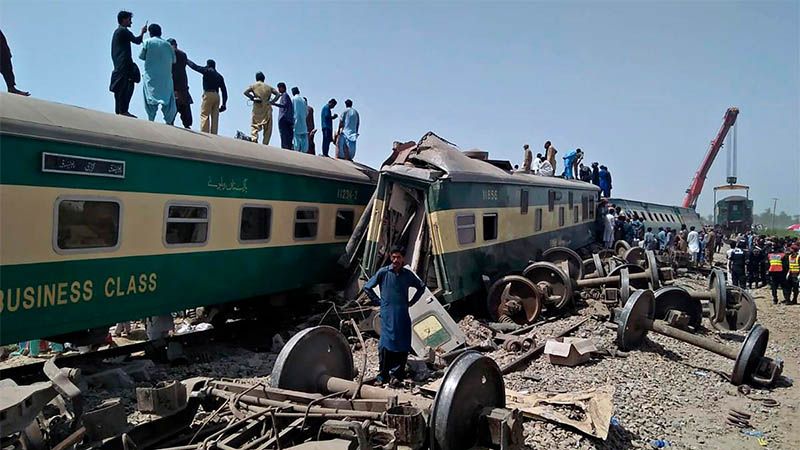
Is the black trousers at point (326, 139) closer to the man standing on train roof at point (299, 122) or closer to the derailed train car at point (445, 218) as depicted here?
the man standing on train roof at point (299, 122)

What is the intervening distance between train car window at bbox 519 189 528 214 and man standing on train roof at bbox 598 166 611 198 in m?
12.5

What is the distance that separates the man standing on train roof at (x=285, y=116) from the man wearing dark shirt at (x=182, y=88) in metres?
2.45

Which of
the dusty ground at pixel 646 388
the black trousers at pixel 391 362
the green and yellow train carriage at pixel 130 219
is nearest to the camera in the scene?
the dusty ground at pixel 646 388

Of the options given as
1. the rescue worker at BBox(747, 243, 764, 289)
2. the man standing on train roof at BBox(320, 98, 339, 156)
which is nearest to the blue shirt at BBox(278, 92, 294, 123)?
the man standing on train roof at BBox(320, 98, 339, 156)

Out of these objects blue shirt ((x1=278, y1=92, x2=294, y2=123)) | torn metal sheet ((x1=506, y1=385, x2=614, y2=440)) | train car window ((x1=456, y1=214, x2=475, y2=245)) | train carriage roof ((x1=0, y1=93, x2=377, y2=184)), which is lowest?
torn metal sheet ((x1=506, y1=385, x2=614, y2=440))

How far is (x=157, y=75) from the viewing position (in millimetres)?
8820

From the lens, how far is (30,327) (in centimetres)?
574

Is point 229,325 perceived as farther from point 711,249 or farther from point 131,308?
point 711,249

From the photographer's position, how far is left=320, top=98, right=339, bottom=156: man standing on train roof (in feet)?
45.0

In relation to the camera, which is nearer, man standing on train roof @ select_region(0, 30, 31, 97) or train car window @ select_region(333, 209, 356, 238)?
man standing on train roof @ select_region(0, 30, 31, 97)

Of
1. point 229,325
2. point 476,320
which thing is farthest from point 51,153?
point 476,320

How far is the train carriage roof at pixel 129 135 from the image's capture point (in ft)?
18.8

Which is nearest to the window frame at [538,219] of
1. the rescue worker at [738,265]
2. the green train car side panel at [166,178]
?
the green train car side panel at [166,178]

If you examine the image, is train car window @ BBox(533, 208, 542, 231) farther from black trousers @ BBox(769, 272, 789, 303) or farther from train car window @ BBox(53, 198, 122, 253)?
train car window @ BBox(53, 198, 122, 253)
